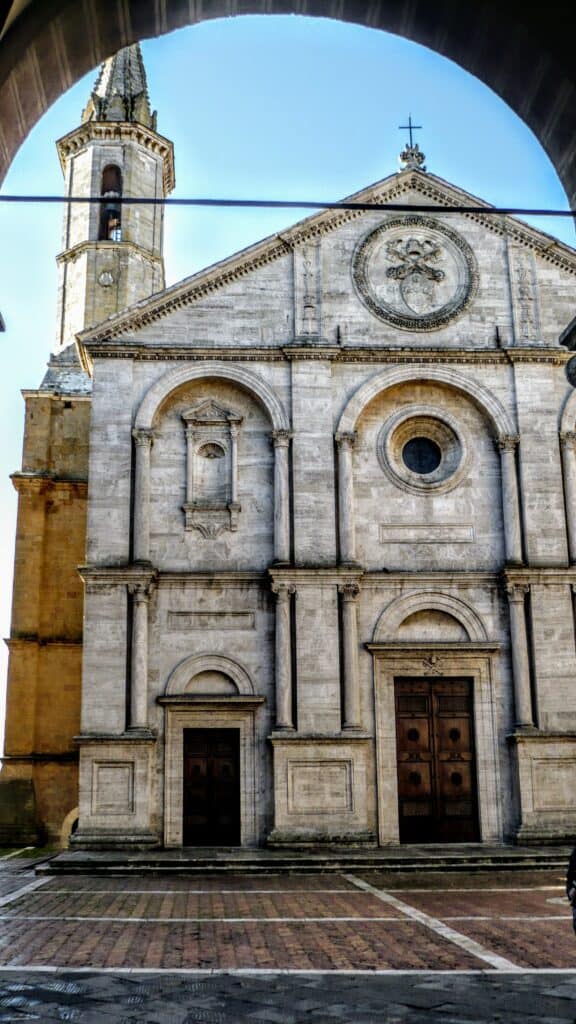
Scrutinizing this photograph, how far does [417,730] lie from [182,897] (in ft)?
27.9

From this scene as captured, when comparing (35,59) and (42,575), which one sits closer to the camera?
(35,59)

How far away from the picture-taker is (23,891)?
60.8 ft

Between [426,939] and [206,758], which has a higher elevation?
[206,758]

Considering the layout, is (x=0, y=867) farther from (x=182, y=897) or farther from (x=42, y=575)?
(x=42, y=575)

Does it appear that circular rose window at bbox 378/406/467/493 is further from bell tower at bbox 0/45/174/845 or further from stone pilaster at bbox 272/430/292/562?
bell tower at bbox 0/45/174/845

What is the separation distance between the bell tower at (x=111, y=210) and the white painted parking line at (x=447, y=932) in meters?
21.9

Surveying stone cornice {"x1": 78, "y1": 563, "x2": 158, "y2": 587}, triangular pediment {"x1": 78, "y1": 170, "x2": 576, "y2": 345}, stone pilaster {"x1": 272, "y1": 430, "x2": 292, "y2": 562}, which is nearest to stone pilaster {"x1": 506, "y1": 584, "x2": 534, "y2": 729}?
stone pilaster {"x1": 272, "y1": 430, "x2": 292, "y2": 562}

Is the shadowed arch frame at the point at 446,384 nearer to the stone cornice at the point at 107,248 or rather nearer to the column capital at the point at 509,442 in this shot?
the column capital at the point at 509,442

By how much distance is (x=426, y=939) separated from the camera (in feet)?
43.2

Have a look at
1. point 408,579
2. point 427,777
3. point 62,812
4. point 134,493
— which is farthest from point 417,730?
point 62,812

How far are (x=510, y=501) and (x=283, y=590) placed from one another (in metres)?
5.69

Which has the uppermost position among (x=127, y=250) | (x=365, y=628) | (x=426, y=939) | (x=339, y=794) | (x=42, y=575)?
(x=127, y=250)

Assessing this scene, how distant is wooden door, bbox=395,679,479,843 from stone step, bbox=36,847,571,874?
1.75 metres

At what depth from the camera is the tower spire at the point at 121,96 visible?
37250mm
